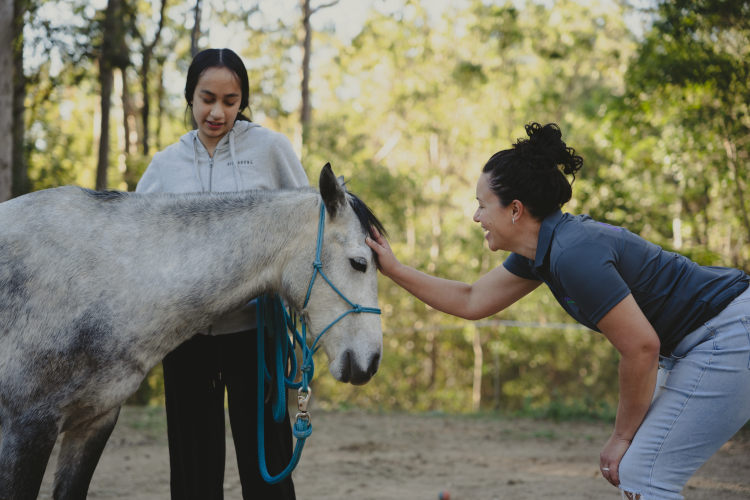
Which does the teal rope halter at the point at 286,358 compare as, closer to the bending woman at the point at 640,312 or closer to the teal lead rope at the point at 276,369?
the teal lead rope at the point at 276,369

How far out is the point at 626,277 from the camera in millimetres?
2230

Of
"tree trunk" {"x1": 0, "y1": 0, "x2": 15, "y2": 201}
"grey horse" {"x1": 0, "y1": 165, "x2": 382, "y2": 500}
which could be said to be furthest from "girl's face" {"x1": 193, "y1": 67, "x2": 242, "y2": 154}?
"tree trunk" {"x1": 0, "y1": 0, "x2": 15, "y2": 201}

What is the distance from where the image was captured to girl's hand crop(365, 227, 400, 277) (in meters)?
2.65

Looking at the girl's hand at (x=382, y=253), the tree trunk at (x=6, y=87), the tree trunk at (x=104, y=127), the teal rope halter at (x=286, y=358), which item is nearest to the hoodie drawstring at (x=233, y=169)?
the teal rope halter at (x=286, y=358)

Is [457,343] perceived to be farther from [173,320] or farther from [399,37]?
[173,320]

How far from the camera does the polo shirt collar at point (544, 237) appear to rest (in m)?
2.30

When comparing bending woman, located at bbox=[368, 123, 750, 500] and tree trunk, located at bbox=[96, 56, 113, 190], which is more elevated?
tree trunk, located at bbox=[96, 56, 113, 190]

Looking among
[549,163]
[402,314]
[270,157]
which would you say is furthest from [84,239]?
[402,314]

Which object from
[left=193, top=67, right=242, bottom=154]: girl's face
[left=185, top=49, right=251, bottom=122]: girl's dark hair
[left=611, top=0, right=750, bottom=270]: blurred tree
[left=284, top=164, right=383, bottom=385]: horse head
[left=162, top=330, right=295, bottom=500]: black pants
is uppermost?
[left=611, top=0, right=750, bottom=270]: blurred tree

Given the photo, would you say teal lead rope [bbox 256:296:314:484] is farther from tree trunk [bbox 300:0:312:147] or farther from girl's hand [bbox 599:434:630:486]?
tree trunk [bbox 300:0:312:147]

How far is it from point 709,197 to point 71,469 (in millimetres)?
14330

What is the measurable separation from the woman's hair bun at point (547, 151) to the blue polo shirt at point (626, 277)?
18 cm

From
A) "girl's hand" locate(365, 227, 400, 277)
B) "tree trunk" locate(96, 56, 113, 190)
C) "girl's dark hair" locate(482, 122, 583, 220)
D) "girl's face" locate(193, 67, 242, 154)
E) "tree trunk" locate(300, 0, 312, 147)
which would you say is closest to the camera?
"girl's dark hair" locate(482, 122, 583, 220)

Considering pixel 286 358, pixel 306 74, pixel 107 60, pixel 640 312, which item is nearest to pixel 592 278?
pixel 640 312
